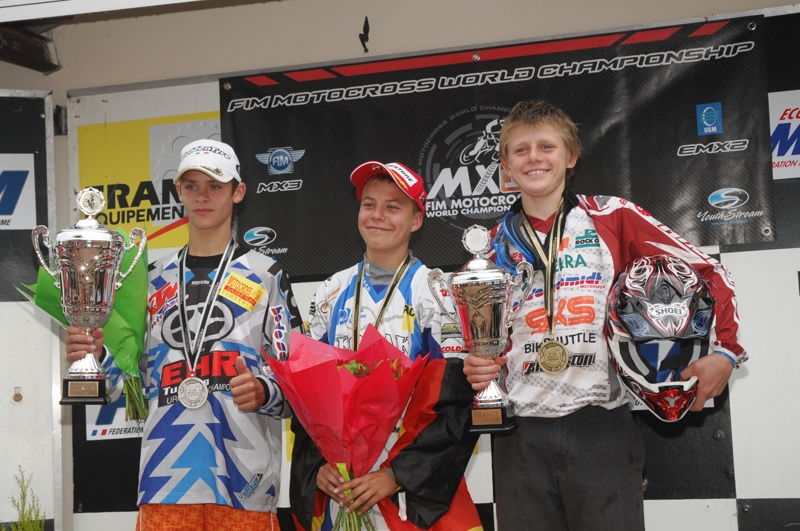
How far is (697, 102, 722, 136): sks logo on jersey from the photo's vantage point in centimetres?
328

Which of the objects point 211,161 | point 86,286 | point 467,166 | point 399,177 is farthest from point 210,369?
point 467,166

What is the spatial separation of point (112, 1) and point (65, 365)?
1836mm

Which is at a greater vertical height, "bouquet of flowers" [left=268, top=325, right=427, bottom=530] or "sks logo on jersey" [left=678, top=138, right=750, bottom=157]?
"sks logo on jersey" [left=678, top=138, right=750, bottom=157]

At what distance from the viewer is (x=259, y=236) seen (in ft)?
12.2

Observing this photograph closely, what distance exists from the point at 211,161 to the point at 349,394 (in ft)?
3.31

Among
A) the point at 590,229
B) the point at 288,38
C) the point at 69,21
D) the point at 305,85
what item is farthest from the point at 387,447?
the point at 69,21

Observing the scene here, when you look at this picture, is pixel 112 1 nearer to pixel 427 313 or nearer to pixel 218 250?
pixel 218 250

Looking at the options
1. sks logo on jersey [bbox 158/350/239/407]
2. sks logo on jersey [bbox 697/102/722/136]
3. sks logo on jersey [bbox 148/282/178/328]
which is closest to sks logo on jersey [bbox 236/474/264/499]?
sks logo on jersey [bbox 158/350/239/407]

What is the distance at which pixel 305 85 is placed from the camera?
3.71 m

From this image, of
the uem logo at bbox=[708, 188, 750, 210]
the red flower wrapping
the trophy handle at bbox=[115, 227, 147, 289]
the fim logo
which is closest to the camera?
the red flower wrapping

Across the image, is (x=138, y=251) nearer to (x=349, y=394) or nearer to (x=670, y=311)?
(x=349, y=394)

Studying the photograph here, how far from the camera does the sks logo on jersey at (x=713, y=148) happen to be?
3266 millimetres

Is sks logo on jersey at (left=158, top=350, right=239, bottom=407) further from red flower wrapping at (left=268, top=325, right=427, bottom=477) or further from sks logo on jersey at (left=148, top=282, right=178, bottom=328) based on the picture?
red flower wrapping at (left=268, top=325, right=427, bottom=477)

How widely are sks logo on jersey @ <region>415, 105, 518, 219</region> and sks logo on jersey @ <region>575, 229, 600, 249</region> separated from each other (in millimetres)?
1148
